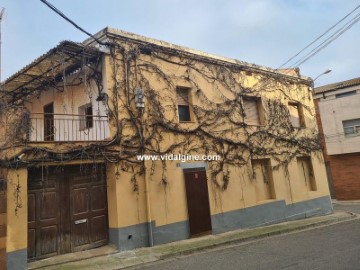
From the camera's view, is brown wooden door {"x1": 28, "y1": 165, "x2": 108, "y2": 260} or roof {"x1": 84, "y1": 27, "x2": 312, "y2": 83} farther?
Result: roof {"x1": 84, "y1": 27, "x2": 312, "y2": 83}

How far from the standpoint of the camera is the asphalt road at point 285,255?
21.2 ft

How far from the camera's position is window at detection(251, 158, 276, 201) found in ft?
42.2

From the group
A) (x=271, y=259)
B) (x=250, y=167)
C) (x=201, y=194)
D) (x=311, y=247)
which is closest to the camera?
(x=271, y=259)

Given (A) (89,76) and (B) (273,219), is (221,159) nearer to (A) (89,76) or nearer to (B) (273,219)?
(B) (273,219)

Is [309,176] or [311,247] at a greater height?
[309,176]

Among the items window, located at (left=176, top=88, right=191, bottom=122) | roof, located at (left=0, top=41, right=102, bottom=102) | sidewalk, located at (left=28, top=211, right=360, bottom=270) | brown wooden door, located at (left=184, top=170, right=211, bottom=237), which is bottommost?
sidewalk, located at (left=28, top=211, right=360, bottom=270)

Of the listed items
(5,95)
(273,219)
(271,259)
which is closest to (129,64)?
(5,95)

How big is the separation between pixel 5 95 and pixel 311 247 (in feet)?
37.7

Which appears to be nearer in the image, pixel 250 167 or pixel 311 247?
pixel 311 247

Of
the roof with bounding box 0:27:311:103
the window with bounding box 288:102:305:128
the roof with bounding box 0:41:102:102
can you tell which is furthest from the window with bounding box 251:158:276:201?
the roof with bounding box 0:41:102:102

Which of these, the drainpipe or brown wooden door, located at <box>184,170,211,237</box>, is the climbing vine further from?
brown wooden door, located at <box>184,170,211,237</box>

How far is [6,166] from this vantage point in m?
7.48

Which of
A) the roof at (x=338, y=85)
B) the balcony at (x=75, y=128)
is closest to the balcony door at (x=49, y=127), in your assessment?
the balcony at (x=75, y=128)

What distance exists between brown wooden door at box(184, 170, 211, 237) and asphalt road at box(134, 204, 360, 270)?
5.42 ft
